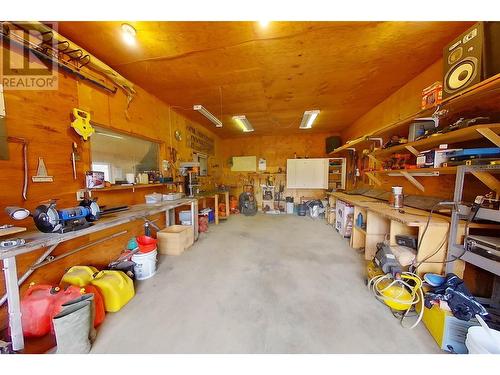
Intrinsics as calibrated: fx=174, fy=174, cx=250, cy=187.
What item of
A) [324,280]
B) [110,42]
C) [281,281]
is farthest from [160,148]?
[324,280]

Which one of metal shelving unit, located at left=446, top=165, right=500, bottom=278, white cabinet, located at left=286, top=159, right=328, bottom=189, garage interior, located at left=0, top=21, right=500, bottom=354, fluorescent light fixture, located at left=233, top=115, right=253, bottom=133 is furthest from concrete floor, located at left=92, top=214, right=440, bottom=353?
white cabinet, located at left=286, top=159, right=328, bottom=189

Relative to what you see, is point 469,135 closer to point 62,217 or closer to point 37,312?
point 62,217

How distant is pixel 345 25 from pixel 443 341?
2761 millimetres

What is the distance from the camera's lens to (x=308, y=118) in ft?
14.6

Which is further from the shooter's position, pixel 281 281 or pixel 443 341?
pixel 281 281

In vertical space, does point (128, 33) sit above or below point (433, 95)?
above

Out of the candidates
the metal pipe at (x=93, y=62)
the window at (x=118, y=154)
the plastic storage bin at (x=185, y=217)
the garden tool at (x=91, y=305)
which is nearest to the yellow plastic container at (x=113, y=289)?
the garden tool at (x=91, y=305)

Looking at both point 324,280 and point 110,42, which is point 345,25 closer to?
point 110,42

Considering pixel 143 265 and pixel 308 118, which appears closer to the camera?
pixel 143 265

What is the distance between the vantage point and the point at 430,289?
1.55 meters

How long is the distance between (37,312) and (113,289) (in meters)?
0.47

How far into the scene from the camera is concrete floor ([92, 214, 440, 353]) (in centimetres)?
133

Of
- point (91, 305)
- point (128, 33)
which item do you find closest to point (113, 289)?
point (91, 305)

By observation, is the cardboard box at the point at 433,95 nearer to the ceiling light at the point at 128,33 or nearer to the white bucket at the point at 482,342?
the white bucket at the point at 482,342
